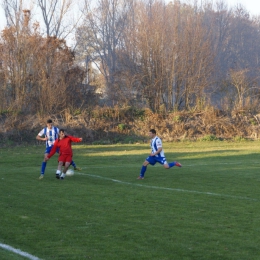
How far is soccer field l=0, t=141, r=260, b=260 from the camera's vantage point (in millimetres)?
7375

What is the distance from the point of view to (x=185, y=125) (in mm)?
37750

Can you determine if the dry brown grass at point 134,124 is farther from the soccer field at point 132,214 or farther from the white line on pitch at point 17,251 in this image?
the white line on pitch at point 17,251

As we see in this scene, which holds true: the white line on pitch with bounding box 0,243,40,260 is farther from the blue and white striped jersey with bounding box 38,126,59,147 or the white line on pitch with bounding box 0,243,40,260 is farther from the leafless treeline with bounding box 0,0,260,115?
the leafless treeline with bounding box 0,0,260,115

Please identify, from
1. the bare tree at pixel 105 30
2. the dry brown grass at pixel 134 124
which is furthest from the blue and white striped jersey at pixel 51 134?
the bare tree at pixel 105 30

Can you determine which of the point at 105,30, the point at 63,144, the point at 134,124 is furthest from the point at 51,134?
the point at 105,30

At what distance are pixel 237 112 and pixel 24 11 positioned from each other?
18.6m

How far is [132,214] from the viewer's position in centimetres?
1013

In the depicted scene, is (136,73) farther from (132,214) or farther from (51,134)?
(132,214)

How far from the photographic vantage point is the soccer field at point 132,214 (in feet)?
24.2

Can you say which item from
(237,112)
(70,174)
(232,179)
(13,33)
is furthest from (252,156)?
(13,33)

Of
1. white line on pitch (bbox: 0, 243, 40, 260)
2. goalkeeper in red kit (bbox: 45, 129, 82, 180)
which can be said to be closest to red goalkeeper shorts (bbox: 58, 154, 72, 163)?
goalkeeper in red kit (bbox: 45, 129, 82, 180)

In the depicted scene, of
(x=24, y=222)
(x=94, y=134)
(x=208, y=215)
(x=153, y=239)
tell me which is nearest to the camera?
(x=153, y=239)

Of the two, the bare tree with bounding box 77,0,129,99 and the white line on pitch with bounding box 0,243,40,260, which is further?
the bare tree with bounding box 77,0,129,99

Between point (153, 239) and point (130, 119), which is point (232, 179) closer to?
point (153, 239)
